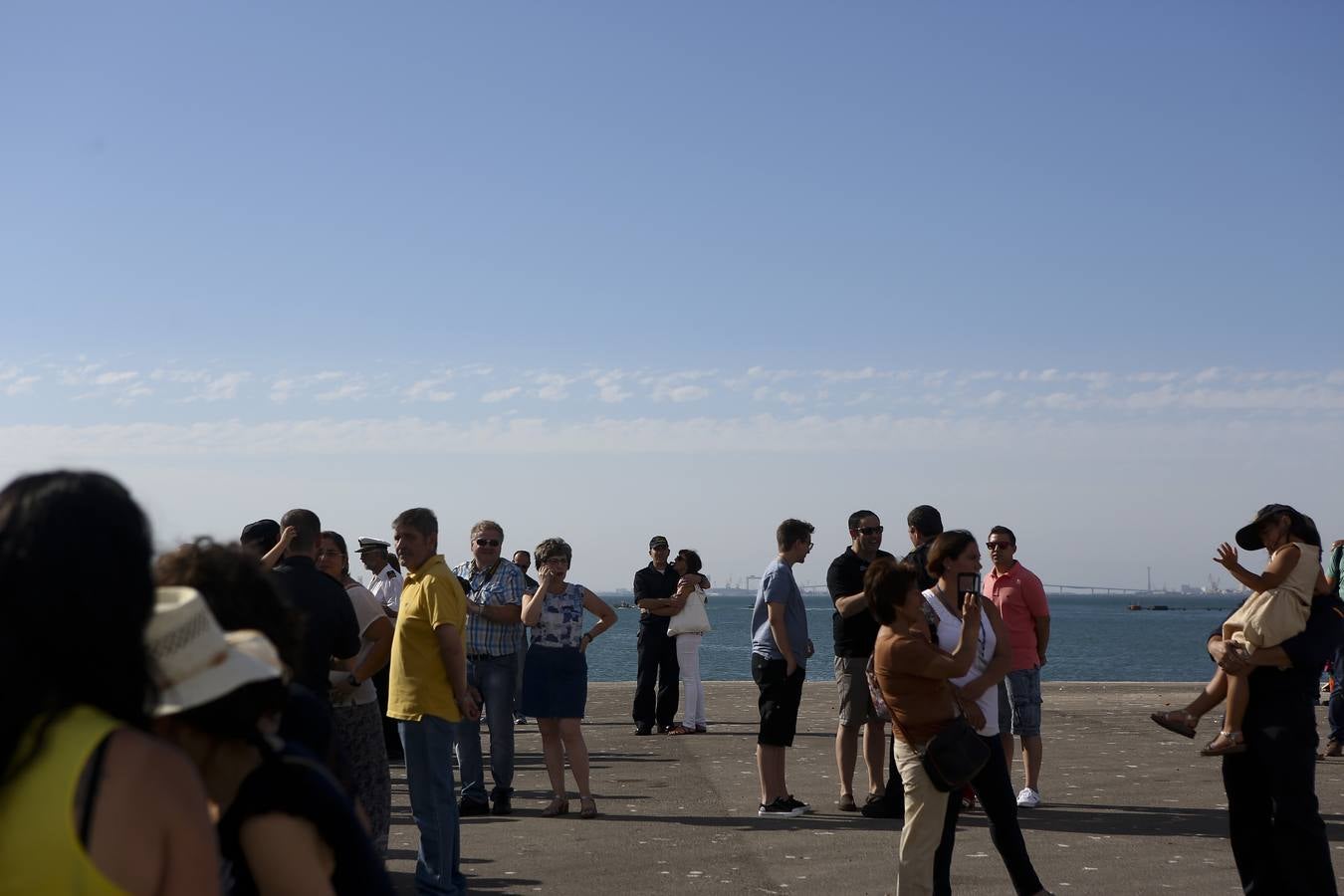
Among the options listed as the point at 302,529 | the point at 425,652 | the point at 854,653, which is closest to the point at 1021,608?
the point at 854,653

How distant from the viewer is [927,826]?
616cm

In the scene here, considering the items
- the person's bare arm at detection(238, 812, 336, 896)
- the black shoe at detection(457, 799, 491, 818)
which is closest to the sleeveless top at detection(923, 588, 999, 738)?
the black shoe at detection(457, 799, 491, 818)

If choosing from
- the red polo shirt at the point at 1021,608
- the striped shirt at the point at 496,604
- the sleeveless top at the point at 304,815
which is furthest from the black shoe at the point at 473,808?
the sleeveless top at the point at 304,815

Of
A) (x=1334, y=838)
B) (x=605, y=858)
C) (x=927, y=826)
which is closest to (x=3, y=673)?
(x=927, y=826)

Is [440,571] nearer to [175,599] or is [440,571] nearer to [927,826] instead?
[927,826]

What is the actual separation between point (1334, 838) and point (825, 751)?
560 cm

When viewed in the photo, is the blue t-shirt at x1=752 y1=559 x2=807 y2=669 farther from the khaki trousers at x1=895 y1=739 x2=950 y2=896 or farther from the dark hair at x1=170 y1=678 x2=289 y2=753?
the dark hair at x1=170 y1=678 x2=289 y2=753

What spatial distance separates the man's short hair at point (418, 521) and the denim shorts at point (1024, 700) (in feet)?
15.3

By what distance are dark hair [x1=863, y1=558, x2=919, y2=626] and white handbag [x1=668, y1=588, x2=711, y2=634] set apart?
8.95 metres

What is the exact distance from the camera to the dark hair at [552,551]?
9930mm

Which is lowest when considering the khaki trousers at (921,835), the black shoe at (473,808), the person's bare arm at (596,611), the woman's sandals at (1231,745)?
the black shoe at (473,808)

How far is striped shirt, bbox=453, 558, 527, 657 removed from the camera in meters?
9.77

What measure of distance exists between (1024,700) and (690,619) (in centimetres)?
596

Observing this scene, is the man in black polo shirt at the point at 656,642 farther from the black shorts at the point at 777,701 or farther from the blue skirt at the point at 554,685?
the black shorts at the point at 777,701
